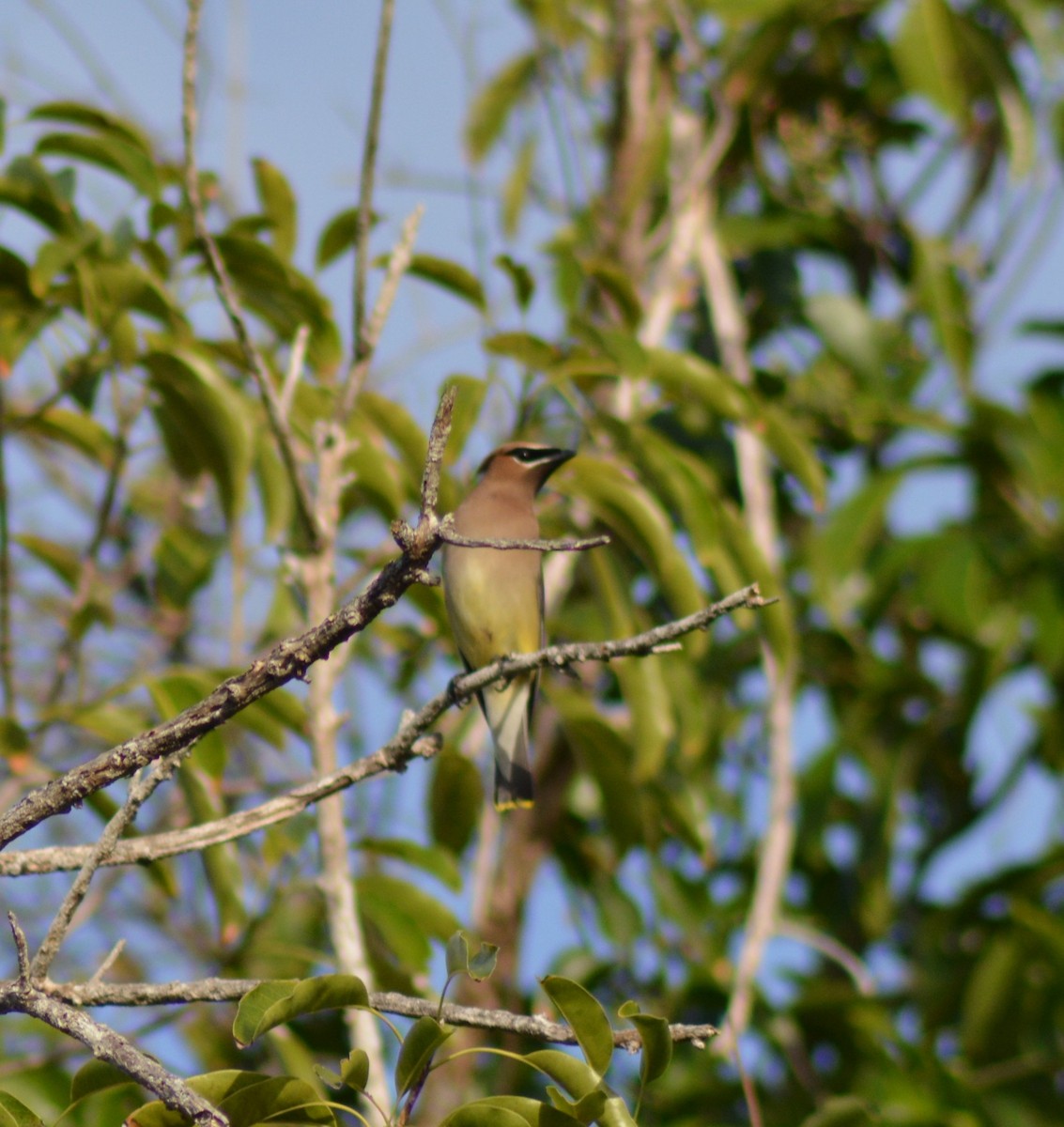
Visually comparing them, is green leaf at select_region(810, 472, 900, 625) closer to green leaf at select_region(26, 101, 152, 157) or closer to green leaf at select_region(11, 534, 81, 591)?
green leaf at select_region(11, 534, 81, 591)

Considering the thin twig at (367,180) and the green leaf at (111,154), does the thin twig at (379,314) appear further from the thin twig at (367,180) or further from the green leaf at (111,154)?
the green leaf at (111,154)

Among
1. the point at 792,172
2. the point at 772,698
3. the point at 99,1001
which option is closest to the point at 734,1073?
the point at 772,698

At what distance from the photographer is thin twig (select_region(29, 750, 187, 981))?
155cm

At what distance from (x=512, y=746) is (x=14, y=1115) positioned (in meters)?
2.32

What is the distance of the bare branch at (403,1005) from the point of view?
5.53 feet

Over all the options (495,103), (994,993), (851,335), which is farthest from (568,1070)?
(495,103)

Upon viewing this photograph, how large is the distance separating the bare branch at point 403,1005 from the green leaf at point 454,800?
159 centimetres

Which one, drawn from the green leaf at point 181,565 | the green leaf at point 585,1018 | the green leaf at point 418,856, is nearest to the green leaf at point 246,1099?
the green leaf at point 585,1018

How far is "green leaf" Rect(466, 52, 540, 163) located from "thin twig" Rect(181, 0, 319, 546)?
2.64 metres

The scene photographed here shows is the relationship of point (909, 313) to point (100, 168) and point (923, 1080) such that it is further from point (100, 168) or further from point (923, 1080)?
point (100, 168)

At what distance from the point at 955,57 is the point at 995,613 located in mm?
1704

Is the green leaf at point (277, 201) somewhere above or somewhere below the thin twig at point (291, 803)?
above

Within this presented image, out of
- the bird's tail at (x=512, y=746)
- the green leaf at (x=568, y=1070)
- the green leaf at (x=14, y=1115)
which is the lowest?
the green leaf at (x=568, y=1070)

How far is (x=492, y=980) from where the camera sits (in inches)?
152
